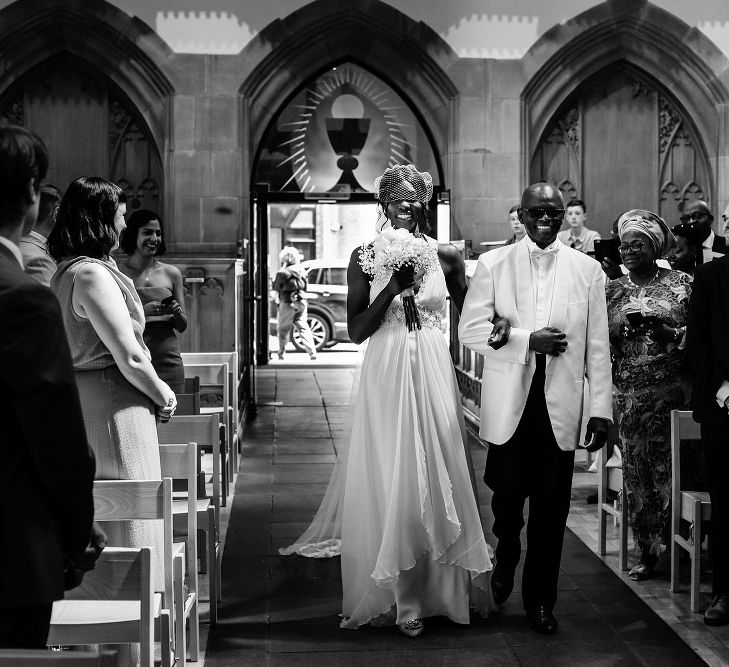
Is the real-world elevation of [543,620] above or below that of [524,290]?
below

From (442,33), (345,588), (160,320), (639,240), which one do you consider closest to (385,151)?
(442,33)

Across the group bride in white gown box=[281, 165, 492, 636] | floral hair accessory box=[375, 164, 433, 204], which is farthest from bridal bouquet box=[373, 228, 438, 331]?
floral hair accessory box=[375, 164, 433, 204]

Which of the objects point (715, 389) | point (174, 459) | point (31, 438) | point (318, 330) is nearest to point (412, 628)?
point (174, 459)

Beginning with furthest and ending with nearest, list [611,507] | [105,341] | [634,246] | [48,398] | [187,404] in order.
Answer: [187,404] < [611,507] < [634,246] < [105,341] < [48,398]

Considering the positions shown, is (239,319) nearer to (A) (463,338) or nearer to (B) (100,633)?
(A) (463,338)

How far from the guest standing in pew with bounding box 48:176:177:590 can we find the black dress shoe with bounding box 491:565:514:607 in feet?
4.63

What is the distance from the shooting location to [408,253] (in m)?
4.33

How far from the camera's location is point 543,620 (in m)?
4.28

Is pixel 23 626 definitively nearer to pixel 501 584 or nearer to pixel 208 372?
pixel 501 584

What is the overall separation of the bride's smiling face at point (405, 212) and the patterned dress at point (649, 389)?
46.4 inches

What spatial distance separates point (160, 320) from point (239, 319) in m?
4.15

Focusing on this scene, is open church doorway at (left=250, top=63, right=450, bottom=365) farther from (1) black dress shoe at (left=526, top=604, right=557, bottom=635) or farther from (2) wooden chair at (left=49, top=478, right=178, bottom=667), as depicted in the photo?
(2) wooden chair at (left=49, top=478, right=178, bottom=667)

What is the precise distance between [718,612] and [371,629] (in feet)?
4.43

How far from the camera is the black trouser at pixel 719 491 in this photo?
4.31m
